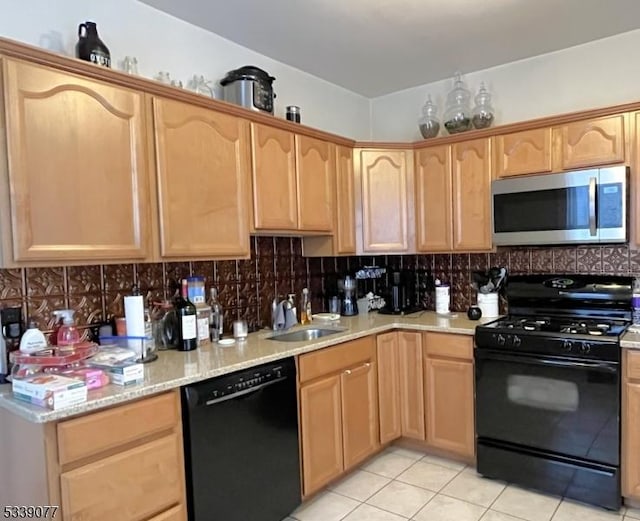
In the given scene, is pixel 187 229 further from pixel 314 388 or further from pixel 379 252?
pixel 379 252

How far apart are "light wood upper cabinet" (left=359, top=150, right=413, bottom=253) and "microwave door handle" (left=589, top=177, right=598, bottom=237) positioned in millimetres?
1125

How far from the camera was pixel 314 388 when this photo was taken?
244cm

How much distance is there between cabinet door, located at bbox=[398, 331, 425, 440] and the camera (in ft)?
9.82

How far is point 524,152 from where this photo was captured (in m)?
2.88

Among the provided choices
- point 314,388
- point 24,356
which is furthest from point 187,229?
point 314,388

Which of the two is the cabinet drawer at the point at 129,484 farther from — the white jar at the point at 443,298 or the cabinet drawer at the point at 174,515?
the white jar at the point at 443,298

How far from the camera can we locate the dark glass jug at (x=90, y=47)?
1.95 meters

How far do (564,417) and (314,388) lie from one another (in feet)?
4.30

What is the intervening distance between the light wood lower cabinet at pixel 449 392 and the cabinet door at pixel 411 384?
0.04m

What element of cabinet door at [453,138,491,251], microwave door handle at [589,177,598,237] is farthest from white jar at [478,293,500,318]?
microwave door handle at [589,177,598,237]

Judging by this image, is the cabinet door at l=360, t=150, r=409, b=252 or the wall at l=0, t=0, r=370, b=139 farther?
the cabinet door at l=360, t=150, r=409, b=252

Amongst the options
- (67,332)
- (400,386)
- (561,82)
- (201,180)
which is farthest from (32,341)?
(561,82)

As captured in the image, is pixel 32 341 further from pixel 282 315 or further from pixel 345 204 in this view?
pixel 345 204

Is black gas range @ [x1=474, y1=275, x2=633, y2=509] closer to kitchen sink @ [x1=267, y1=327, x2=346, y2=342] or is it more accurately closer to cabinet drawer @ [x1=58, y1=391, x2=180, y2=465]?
kitchen sink @ [x1=267, y1=327, x2=346, y2=342]
